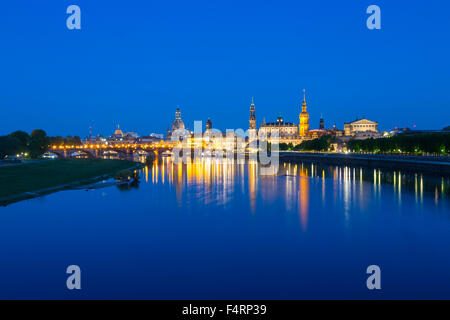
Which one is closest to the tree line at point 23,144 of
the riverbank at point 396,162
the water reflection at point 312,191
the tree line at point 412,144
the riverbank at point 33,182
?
the riverbank at point 33,182

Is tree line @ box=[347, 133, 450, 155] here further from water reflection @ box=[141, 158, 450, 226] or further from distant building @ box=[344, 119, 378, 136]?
distant building @ box=[344, 119, 378, 136]

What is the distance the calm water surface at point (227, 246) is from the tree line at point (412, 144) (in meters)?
38.5

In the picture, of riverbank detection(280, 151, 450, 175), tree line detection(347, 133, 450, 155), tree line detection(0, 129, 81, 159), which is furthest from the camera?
tree line detection(347, 133, 450, 155)

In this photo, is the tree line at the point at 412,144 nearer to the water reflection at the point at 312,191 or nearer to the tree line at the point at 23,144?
the water reflection at the point at 312,191

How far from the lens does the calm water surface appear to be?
45.8 ft

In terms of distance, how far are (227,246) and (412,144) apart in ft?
221

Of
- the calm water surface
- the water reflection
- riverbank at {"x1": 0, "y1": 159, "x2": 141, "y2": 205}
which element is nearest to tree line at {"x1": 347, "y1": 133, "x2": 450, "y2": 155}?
the water reflection

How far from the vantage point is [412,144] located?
77000 mm

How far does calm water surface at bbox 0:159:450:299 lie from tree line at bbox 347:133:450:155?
126 feet

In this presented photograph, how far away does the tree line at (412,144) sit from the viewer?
224 feet

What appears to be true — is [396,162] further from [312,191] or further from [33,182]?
[33,182]

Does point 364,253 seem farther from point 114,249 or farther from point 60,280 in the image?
point 60,280

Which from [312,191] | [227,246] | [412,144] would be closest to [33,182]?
[312,191]
